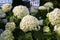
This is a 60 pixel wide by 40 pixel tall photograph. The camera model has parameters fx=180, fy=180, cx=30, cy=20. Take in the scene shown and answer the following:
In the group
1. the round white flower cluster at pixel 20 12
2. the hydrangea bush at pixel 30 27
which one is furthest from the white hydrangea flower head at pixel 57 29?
the round white flower cluster at pixel 20 12

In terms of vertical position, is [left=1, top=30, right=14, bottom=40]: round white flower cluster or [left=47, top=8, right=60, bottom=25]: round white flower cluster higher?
[left=47, top=8, right=60, bottom=25]: round white flower cluster

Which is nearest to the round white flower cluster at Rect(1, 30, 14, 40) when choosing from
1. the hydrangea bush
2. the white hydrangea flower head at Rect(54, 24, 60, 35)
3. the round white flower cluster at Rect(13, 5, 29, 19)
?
the hydrangea bush

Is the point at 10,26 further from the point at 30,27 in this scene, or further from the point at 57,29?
the point at 57,29

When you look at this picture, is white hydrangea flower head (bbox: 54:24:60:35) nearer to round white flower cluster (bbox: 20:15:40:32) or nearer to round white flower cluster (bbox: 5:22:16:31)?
round white flower cluster (bbox: 20:15:40:32)

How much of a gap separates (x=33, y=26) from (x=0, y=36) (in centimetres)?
17

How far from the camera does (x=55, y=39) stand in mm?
838

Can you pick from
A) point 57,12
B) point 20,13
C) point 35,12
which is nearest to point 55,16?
point 57,12

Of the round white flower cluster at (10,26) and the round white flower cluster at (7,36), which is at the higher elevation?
the round white flower cluster at (10,26)

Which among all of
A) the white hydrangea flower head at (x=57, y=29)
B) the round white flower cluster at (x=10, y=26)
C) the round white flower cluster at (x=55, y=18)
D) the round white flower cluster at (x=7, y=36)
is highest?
the round white flower cluster at (x=55, y=18)

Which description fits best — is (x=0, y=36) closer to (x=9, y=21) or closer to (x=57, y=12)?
(x=9, y=21)

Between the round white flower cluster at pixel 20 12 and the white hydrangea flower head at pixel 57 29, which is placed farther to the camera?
the round white flower cluster at pixel 20 12

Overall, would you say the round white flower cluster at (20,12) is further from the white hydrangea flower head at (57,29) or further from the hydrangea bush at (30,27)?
the white hydrangea flower head at (57,29)

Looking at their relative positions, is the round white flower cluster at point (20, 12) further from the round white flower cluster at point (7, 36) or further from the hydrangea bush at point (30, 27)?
the round white flower cluster at point (7, 36)

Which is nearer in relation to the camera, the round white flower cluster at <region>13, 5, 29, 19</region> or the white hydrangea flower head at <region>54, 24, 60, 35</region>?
the white hydrangea flower head at <region>54, 24, 60, 35</region>
